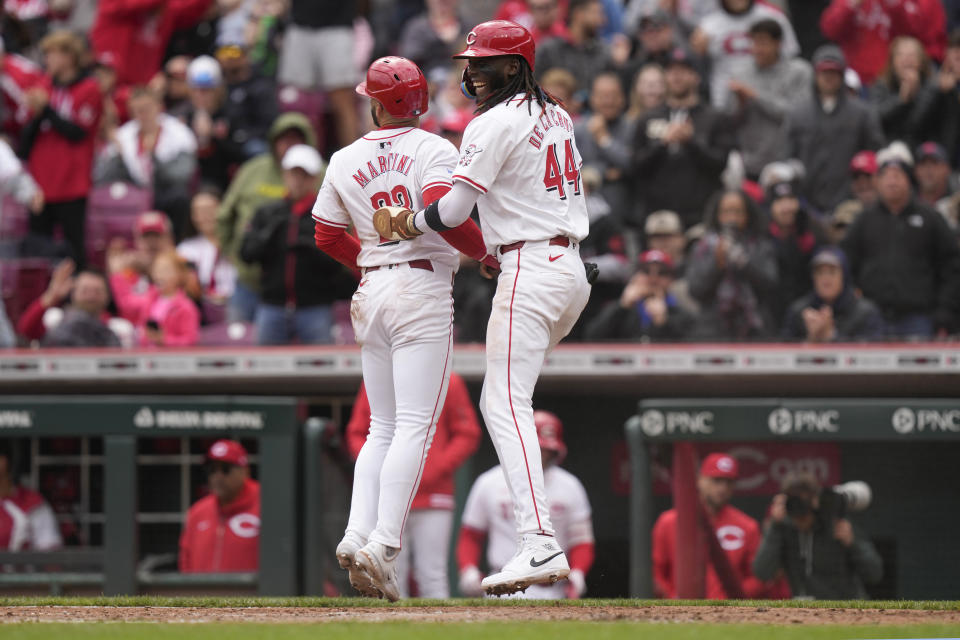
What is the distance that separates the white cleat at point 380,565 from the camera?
5.75 metres

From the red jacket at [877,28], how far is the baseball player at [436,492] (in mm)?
5536

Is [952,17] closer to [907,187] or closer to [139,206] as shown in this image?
[907,187]

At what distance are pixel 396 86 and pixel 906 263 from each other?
15.5 feet

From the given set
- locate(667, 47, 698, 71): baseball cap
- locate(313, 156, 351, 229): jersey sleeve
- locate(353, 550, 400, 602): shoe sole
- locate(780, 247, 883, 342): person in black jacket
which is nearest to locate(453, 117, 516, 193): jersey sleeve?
locate(313, 156, 351, 229): jersey sleeve

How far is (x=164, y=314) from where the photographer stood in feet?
33.4

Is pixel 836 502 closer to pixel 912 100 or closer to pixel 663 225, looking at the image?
pixel 663 225

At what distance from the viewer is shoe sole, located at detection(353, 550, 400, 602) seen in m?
5.75

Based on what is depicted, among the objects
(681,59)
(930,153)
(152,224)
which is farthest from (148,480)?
(930,153)

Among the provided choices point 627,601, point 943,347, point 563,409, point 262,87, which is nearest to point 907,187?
point 943,347

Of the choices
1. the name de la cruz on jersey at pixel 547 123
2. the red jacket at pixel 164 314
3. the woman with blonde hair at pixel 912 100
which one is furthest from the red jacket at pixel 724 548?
the woman with blonde hair at pixel 912 100

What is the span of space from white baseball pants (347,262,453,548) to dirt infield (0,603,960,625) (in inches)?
13.4

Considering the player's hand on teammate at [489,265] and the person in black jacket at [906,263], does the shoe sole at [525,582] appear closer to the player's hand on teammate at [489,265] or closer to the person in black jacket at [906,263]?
the player's hand on teammate at [489,265]

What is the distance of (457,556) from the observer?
862 cm

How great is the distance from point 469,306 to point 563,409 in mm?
985
